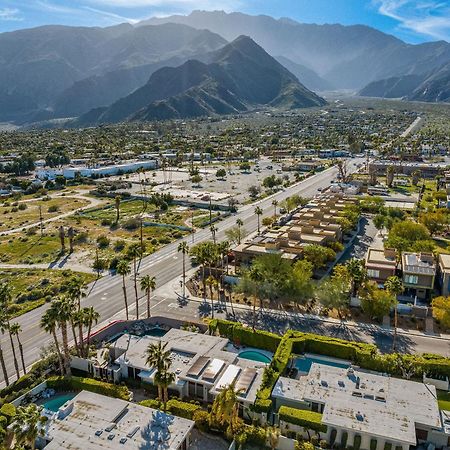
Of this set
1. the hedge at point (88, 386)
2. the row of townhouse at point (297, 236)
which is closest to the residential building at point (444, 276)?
the row of townhouse at point (297, 236)

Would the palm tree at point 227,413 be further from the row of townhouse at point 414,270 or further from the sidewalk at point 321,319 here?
the row of townhouse at point 414,270

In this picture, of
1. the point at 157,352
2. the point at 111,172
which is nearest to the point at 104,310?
the point at 157,352

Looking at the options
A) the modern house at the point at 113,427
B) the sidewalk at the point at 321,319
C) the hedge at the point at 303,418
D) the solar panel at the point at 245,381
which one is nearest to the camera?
the modern house at the point at 113,427

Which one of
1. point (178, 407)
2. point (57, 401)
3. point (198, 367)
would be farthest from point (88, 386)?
point (198, 367)

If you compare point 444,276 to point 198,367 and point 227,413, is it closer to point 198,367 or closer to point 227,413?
point 198,367

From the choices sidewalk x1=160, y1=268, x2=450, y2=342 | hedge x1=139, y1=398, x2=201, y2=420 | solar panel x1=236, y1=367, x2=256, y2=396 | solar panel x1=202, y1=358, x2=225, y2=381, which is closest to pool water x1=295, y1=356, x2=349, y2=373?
solar panel x1=236, y1=367, x2=256, y2=396

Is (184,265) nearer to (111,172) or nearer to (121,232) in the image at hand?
(121,232)

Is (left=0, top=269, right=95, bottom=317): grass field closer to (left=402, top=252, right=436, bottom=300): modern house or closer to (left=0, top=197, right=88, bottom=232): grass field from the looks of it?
(left=0, top=197, right=88, bottom=232): grass field
